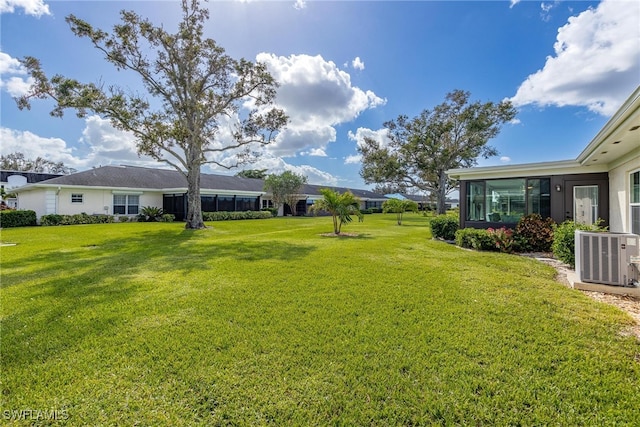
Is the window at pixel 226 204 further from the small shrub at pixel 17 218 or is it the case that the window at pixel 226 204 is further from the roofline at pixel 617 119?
the roofline at pixel 617 119

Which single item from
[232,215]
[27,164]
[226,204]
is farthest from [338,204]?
[27,164]

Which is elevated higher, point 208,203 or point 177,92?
point 177,92

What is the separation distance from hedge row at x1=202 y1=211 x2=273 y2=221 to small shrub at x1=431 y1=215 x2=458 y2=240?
1857 centimetres

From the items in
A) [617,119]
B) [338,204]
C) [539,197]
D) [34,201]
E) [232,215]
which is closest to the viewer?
[617,119]

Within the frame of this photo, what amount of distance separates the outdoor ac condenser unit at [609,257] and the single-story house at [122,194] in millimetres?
24089

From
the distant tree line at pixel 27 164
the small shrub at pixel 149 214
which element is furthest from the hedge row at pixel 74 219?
the distant tree line at pixel 27 164

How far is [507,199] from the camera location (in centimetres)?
1149

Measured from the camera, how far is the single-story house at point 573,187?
21.0ft

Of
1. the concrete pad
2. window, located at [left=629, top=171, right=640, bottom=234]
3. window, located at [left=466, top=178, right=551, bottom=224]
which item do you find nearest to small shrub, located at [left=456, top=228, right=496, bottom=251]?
window, located at [left=466, top=178, right=551, bottom=224]

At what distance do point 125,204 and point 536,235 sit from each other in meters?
26.4

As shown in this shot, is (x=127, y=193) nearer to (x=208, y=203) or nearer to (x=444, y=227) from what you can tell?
(x=208, y=203)

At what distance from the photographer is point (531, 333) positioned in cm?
352

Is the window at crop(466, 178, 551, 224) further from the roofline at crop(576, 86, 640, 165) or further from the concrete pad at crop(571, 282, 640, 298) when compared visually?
the concrete pad at crop(571, 282, 640, 298)

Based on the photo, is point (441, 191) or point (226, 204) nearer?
point (226, 204)
